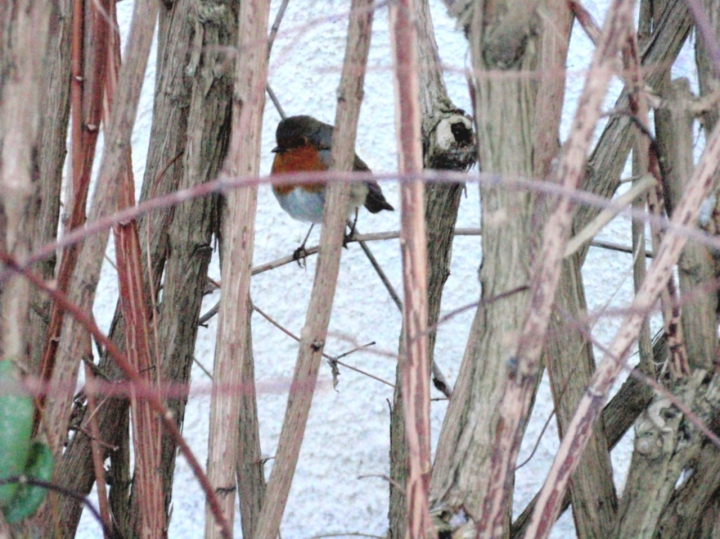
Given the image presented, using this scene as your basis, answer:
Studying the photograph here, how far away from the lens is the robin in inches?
84.2

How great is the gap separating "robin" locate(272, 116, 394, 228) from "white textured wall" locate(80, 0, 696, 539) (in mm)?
108

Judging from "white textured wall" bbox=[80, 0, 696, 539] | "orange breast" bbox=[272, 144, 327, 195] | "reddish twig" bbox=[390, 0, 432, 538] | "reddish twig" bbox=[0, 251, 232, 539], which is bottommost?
"reddish twig" bbox=[0, 251, 232, 539]

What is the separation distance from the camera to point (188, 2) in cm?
101

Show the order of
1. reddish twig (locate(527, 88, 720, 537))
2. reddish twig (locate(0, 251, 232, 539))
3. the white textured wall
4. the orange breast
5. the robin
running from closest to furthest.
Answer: reddish twig (locate(0, 251, 232, 539))
reddish twig (locate(527, 88, 720, 537))
the white textured wall
the robin
the orange breast

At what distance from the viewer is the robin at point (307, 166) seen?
2.14 m

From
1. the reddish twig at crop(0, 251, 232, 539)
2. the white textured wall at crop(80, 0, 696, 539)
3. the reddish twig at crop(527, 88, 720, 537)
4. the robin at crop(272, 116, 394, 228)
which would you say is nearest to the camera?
the reddish twig at crop(0, 251, 232, 539)

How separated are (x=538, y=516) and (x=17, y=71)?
391 mm

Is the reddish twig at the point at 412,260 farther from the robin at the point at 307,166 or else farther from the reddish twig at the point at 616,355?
the robin at the point at 307,166

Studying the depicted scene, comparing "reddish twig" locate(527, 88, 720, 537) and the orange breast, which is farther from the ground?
the orange breast

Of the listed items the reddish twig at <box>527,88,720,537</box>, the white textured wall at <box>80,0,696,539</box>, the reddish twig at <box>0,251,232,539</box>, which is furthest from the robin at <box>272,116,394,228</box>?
the reddish twig at <box>0,251,232,539</box>

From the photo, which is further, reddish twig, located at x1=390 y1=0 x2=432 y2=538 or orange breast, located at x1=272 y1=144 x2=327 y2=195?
orange breast, located at x1=272 y1=144 x2=327 y2=195

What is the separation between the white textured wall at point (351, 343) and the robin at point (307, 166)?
0.11 metres

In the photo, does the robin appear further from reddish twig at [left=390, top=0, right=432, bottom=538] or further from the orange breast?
reddish twig at [left=390, top=0, right=432, bottom=538]

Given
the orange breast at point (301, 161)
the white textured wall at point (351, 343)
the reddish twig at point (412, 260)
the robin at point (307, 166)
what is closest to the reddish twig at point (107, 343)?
the reddish twig at point (412, 260)
